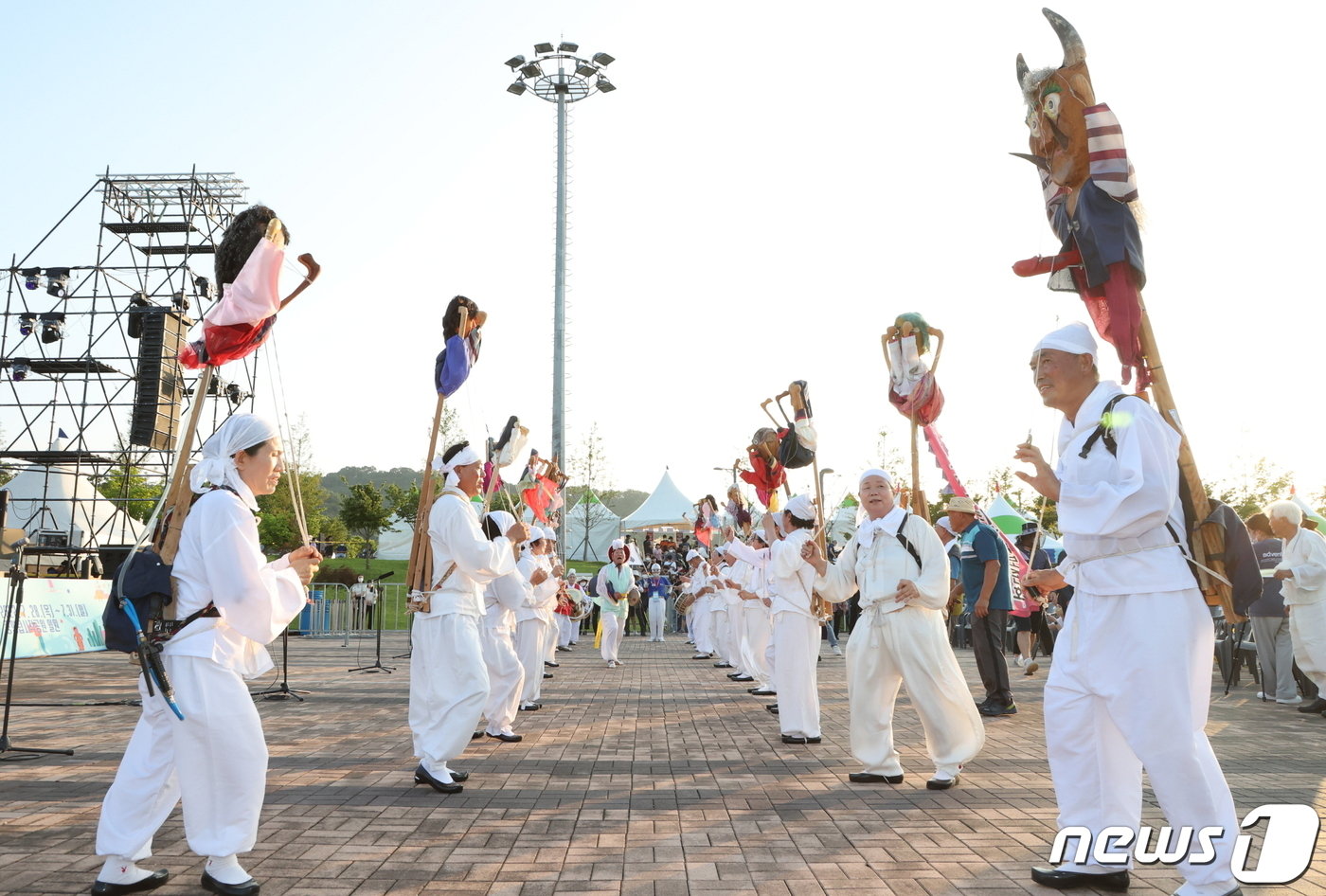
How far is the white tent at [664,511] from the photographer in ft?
132

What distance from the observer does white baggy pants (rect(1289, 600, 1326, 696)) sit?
9953 millimetres

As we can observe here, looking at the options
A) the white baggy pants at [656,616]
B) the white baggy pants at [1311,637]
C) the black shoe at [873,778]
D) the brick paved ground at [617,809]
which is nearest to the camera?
the brick paved ground at [617,809]

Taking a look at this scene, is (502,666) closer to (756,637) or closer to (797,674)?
(797,674)

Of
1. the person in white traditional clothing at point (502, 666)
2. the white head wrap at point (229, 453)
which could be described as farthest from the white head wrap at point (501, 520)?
the white head wrap at point (229, 453)

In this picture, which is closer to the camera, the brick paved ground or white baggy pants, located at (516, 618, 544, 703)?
the brick paved ground

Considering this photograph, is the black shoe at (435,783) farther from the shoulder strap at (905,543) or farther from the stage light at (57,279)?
the stage light at (57,279)

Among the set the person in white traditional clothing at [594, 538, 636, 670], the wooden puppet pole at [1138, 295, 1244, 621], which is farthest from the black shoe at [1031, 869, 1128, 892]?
the person in white traditional clothing at [594, 538, 636, 670]

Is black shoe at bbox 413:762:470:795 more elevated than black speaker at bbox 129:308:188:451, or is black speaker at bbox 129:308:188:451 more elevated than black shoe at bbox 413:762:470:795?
black speaker at bbox 129:308:188:451

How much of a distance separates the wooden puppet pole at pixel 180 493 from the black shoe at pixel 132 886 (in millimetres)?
1273

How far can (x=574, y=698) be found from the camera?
1223 centimetres

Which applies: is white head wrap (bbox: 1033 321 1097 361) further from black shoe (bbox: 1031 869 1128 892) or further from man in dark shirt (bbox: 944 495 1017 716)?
man in dark shirt (bbox: 944 495 1017 716)

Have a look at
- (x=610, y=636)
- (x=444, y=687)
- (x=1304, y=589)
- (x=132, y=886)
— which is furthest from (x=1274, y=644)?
(x=132, y=886)

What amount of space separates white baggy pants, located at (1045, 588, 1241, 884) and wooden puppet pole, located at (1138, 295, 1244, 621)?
0.08m

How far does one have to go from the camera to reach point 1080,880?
410 centimetres
